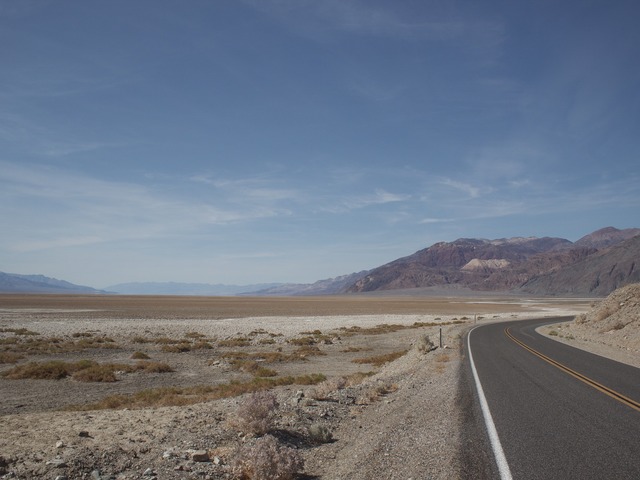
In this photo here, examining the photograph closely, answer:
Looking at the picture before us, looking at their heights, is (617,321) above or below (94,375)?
above

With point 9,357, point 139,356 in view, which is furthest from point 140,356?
point 9,357

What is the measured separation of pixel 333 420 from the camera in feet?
36.0

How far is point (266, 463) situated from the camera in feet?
22.4

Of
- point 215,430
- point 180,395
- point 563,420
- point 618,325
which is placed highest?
point 618,325

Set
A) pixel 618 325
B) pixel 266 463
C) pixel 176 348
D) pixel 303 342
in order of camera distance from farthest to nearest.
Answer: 1. pixel 303 342
2. pixel 618 325
3. pixel 176 348
4. pixel 266 463

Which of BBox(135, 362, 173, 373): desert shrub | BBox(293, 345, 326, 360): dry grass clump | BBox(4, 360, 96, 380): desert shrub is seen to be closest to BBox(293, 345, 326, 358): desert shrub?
BBox(293, 345, 326, 360): dry grass clump

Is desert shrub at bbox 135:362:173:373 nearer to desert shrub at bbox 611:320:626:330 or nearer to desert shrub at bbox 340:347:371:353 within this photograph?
desert shrub at bbox 340:347:371:353

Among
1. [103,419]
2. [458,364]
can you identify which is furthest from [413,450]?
[458,364]

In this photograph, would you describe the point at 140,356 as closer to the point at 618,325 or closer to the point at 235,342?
the point at 235,342

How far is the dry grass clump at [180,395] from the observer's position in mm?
14109

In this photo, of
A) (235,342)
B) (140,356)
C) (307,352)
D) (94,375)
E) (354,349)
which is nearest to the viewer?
(94,375)

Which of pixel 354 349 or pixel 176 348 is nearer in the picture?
pixel 176 348

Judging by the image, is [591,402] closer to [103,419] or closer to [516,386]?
[516,386]

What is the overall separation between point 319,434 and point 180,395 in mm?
8781
